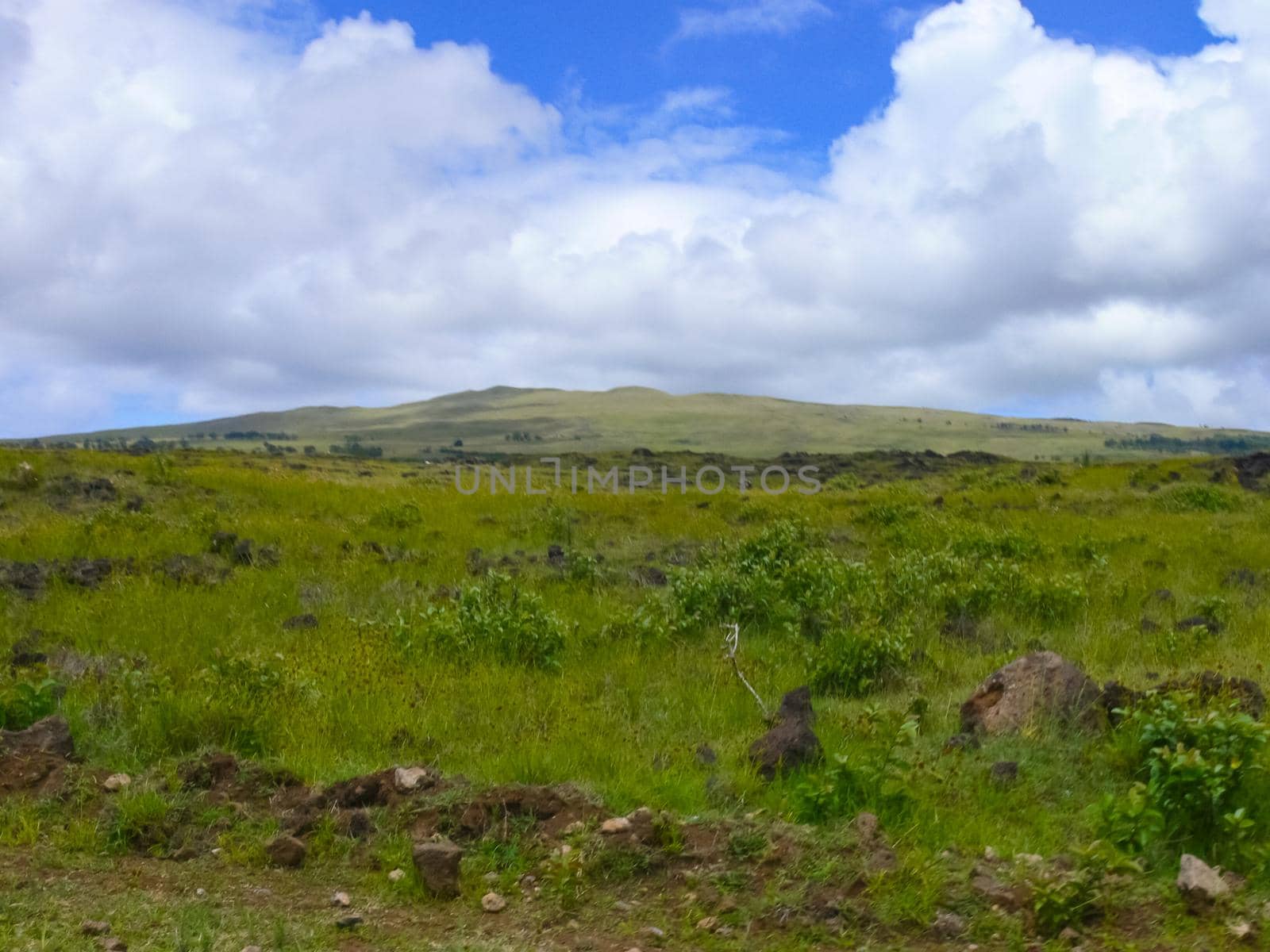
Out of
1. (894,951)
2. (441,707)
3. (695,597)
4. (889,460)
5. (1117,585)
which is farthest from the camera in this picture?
(889,460)

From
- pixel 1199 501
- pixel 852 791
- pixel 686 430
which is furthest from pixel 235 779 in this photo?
pixel 686 430

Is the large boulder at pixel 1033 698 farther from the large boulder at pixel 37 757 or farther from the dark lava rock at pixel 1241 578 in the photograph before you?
the dark lava rock at pixel 1241 578

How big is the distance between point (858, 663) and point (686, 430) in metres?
135

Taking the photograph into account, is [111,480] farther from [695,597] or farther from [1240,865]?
[1240,865]

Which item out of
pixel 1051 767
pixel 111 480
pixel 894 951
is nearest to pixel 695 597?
pixel 1051 767

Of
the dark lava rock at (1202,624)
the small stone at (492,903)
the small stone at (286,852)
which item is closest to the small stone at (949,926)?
the small stone at (492,903)

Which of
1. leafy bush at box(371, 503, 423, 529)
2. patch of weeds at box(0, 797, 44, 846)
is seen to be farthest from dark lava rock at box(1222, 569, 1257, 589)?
patch of weeds at box(0, 797, 44, 846)

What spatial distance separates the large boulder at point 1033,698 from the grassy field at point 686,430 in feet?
323

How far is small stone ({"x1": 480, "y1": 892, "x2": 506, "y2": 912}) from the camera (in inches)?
158

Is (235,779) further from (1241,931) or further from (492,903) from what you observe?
(1241,931)

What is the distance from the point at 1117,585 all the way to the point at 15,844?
10065mm

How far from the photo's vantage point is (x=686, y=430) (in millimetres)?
142500

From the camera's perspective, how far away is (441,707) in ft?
21.2

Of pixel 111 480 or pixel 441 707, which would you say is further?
pixel 111 480
